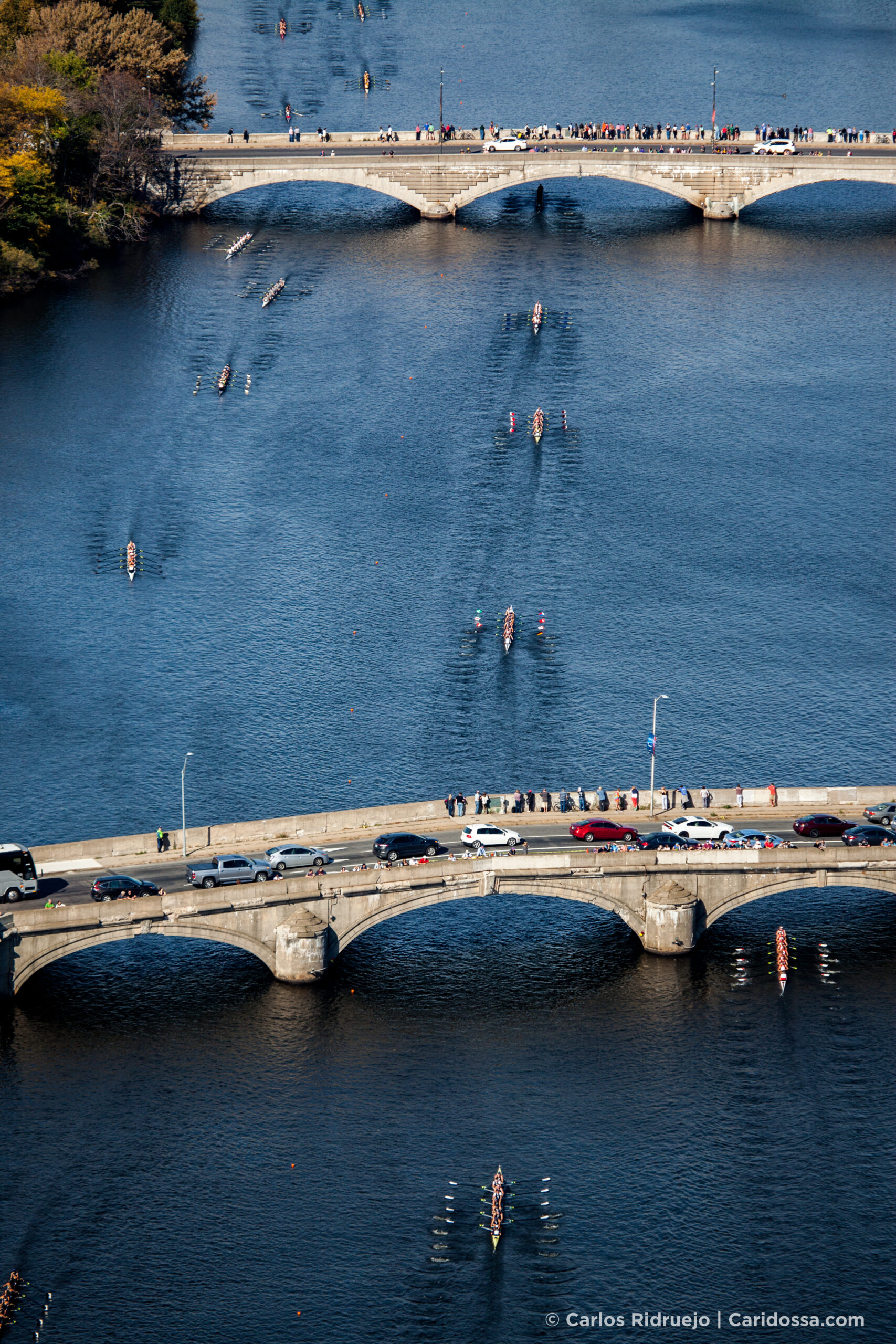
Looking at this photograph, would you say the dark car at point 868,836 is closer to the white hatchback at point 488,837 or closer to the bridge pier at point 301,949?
the white hatchback at point 488,837

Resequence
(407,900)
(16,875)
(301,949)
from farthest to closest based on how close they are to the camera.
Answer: (407,900), (16,875), (301,949)

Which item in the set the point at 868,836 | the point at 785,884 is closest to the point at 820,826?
the point at 868,836

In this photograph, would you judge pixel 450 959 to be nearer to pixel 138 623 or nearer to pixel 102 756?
pixel 102 756

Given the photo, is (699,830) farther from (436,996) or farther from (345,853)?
(345,853)

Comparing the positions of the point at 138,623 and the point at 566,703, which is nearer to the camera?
the point at 566,703

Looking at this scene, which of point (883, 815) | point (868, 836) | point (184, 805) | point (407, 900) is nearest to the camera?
point (407, 900)

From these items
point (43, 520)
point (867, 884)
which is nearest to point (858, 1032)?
point (867, 884)

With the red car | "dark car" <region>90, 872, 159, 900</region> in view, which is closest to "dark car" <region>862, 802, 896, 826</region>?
the red car
